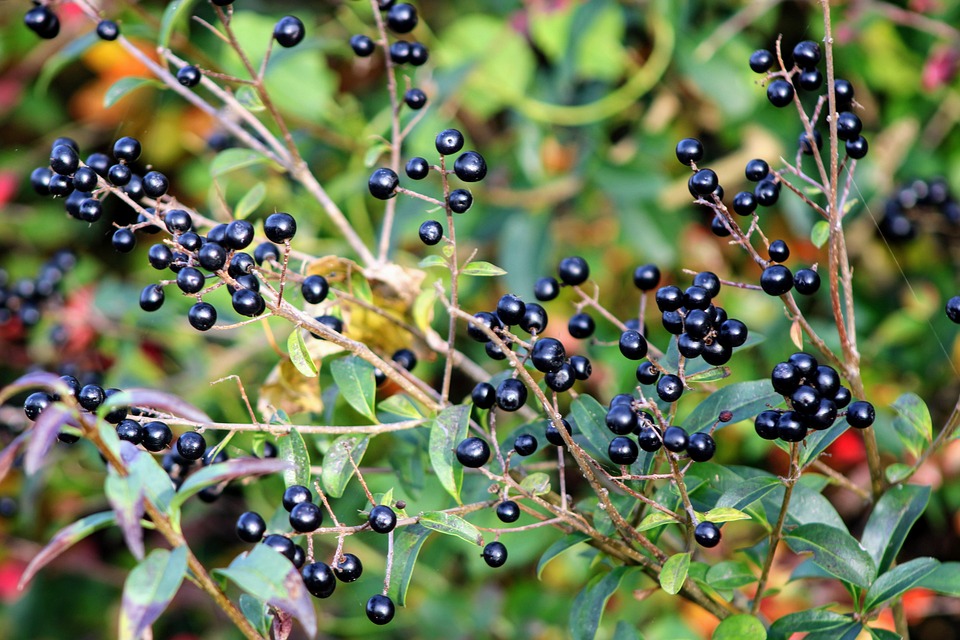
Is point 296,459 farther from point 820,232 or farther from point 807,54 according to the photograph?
point 807,54

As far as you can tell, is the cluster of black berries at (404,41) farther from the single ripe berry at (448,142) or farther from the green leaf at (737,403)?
the green leaf at (737,403)

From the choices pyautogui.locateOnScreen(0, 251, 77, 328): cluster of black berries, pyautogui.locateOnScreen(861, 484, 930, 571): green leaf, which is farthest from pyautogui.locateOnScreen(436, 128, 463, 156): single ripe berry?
pyautogui.locateOnScreen(0, 251, 77, 328): cluster of black berries

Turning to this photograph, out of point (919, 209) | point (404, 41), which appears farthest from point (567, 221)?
point (404, 41)

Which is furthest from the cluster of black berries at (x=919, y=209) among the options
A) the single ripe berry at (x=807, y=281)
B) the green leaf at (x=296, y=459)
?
the green leaf at (x=296, y=459)

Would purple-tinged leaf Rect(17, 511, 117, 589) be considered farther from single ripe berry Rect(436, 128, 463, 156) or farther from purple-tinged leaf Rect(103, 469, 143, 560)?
single ripe berry Rect(436, 128, 463, 156)

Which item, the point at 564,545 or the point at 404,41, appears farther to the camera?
the point at 404,41
